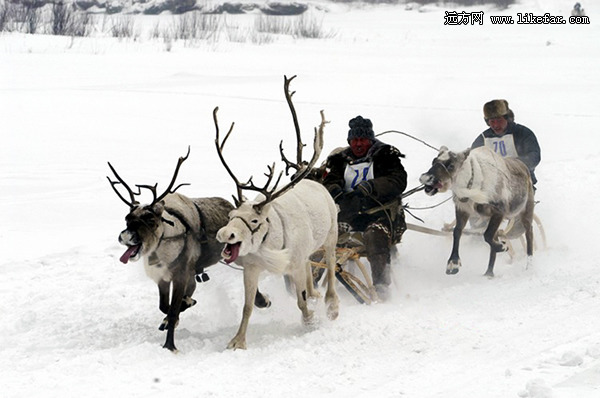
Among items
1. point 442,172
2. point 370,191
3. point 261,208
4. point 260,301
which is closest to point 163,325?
point 260,301

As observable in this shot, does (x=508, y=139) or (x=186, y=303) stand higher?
(x=508, y=139)

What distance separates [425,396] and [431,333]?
1320 mm

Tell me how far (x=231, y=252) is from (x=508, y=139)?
4.70m

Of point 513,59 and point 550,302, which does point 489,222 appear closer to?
point 550,302

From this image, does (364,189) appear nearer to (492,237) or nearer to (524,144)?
(492,237)

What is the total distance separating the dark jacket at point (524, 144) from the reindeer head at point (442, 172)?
4.90 ft

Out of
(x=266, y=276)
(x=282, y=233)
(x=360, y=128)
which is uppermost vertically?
(x=360, y=128)

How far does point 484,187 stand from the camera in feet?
25.8

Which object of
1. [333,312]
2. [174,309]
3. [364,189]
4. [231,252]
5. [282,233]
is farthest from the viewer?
[364,189]

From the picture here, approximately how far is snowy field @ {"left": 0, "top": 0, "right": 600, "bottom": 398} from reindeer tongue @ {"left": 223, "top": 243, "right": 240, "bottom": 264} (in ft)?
1.97

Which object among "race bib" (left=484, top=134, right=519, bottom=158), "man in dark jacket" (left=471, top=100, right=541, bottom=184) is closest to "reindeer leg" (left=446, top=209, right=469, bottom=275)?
"man in dark jacket" (left=471, top=100, right=541, bottom=184)

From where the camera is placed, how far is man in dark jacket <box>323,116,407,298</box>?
7.20 m

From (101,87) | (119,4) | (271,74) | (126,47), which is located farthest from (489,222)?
(119,4)

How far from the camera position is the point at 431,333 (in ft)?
19.1
